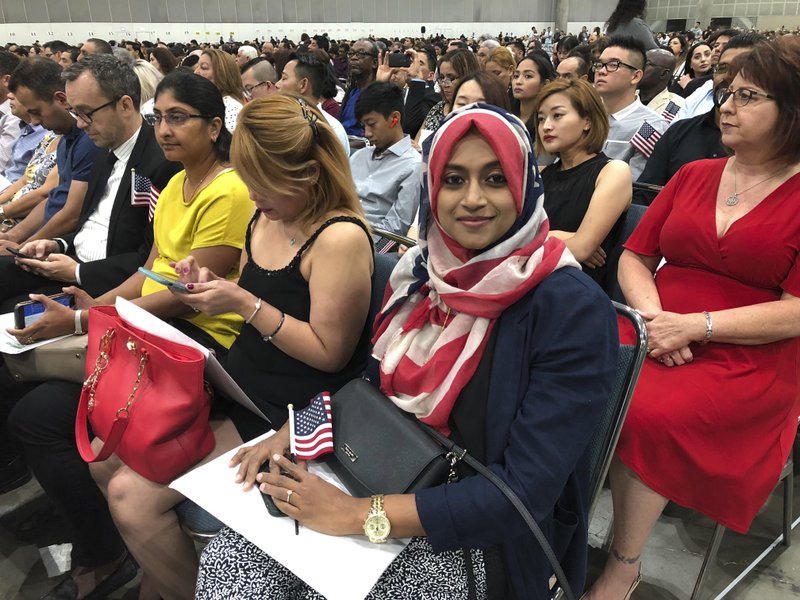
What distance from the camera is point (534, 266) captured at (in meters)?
1.13

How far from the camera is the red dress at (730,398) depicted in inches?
63.8

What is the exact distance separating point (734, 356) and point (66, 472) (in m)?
2.07

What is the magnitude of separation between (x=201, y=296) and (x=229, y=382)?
0.80 feet

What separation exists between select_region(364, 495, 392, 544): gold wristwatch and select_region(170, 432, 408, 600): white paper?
4 centimetres

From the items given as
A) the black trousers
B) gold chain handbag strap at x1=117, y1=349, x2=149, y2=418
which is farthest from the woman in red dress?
the black trousers

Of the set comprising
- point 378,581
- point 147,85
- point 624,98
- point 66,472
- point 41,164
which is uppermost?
point 147,85

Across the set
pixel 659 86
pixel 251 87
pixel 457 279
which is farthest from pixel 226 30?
pixel 457 279

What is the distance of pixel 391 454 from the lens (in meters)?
1.22

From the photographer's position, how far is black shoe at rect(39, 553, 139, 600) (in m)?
1.87

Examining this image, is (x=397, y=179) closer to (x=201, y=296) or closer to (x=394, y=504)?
(x=201, y=296)

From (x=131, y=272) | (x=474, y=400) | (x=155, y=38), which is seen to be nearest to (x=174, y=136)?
(x=131, y=272)

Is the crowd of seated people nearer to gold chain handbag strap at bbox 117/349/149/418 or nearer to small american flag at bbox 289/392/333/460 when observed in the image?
small american flag at bbox 289/392/333/460

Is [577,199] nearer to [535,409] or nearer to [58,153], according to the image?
[535,409]

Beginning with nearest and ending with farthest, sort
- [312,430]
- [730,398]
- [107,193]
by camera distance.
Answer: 1. [312,430]
2. [730,398]
3. [107,193]
